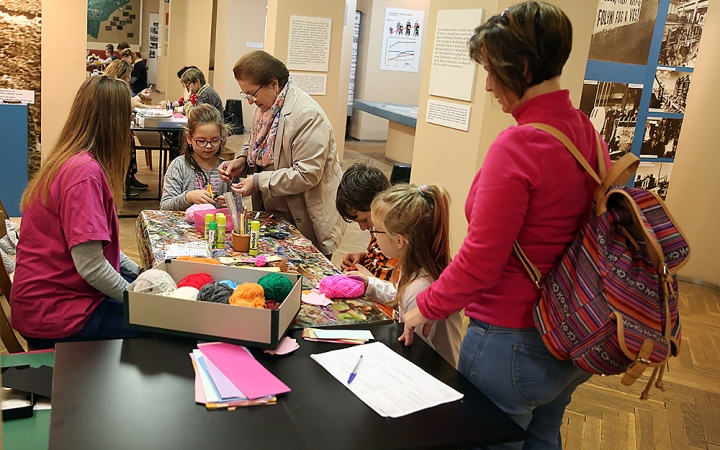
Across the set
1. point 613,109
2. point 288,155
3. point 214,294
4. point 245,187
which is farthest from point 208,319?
point 613,109

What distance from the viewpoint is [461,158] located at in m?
4.06

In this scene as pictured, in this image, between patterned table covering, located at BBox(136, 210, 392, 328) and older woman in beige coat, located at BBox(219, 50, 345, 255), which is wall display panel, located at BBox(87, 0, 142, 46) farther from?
patterned table covering, located at BBox(136, 210, 392, 328)

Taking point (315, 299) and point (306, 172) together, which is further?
point (306, 172)

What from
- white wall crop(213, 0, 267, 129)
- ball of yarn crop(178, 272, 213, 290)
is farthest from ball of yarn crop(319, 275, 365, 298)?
white wall crop(213, 0, 267, 129)

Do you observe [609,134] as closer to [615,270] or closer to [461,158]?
[461,158]

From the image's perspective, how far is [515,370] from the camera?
1557mm

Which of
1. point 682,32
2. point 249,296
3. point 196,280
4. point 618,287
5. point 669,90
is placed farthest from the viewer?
point 669,90

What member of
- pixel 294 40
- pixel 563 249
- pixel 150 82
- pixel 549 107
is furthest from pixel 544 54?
pixel 150 82

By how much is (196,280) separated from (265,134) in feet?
4.65

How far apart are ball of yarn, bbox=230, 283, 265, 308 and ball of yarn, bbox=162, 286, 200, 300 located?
12 centimetres

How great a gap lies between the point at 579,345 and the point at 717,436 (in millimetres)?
2304

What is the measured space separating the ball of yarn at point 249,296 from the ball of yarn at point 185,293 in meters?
0.12

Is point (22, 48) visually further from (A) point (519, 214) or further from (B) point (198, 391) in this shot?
(A) point (519, 214)

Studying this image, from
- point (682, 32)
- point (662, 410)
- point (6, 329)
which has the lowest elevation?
point (662, 410)
